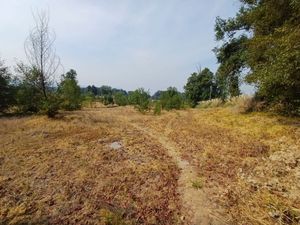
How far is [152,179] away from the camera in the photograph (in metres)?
4.81

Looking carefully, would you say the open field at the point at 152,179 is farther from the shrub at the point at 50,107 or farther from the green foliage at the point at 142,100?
the green foliage at the point at 142,100

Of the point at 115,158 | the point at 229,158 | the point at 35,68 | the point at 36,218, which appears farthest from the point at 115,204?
the point at 35,68

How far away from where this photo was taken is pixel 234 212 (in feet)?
11.8

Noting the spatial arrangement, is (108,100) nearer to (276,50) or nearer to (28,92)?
(28,92)

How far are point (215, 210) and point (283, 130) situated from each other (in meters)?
5.49

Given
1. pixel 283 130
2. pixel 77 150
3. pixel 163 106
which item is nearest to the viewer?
pixel 77 150

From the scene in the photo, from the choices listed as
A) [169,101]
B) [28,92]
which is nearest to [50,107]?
[28,92]

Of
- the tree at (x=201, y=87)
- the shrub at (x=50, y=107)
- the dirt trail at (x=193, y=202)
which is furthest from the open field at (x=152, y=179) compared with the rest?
the tree at (x=201, y=87)

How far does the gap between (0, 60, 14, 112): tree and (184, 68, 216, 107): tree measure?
82.4 ft

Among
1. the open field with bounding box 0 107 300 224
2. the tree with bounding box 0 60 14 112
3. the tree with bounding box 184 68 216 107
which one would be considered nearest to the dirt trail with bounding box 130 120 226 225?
the open field with bounding box 0 107 300 224

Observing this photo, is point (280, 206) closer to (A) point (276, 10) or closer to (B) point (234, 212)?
(B) point (234, 212)

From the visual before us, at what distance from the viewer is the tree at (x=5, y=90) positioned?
16.0 meters

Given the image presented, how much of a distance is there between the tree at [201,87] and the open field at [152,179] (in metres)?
28.6

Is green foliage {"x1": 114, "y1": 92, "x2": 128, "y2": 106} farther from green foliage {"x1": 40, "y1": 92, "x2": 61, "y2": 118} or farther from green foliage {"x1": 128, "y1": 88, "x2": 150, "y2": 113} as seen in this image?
green foliage {"x1": 40, "y1": 92, "x2": 61, "y2": 118}
